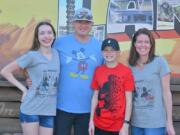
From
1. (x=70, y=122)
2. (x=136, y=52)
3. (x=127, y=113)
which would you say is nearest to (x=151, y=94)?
(x=127, y=113)

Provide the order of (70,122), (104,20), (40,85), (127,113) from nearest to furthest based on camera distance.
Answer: (127,113), (40,85), (70,122), (104,20)

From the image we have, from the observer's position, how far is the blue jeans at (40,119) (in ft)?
15.1

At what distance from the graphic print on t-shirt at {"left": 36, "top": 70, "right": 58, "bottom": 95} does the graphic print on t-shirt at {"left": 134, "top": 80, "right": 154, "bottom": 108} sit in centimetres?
78

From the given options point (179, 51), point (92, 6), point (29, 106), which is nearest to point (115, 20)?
point (92, 6)

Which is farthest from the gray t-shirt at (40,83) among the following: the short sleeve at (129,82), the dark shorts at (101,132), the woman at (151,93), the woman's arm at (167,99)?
the woman's arm at (167,99)

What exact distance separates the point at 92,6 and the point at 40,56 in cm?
159

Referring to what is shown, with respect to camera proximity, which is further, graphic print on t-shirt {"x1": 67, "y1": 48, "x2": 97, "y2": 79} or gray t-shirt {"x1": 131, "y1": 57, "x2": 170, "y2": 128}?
graphic print on t-shirt {"x1": 67, "y1": 48, "x2": 97, "y2": 79}

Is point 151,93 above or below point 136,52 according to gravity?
Result: below

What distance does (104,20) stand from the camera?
602 cm

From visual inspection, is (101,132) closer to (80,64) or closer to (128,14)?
(80,64)

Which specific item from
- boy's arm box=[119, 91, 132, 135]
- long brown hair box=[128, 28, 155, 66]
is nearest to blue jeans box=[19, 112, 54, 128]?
boy's arm box=[119, 91, 132, 135]

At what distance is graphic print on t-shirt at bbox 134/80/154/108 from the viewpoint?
451cm

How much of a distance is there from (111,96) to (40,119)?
730 mm

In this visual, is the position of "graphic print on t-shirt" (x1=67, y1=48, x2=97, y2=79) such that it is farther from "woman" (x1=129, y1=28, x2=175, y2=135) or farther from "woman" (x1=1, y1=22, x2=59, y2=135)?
"woman" (x1=129, y1=28, x2=175, y2=135)
